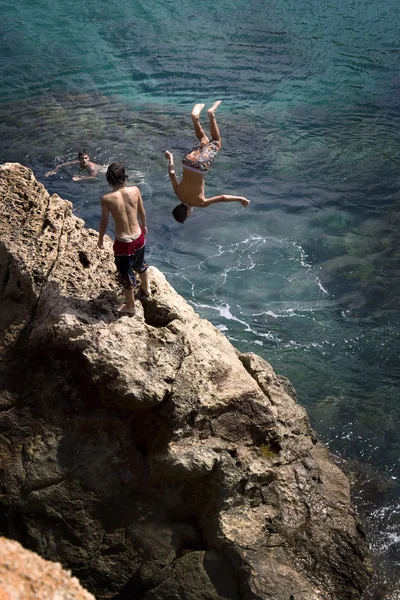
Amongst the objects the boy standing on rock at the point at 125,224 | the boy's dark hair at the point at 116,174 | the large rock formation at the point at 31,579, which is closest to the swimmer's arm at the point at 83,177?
the boy standing on rock at the point at 125,224

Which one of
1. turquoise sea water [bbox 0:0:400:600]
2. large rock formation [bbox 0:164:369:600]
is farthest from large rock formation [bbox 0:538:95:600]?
turquoise sea water [bbox 0:0:400:600]

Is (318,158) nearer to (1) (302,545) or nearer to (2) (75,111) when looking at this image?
(2) (75,111)

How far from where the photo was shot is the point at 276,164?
16859 millimetres

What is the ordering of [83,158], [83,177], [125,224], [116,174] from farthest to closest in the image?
[83,177]
[83,158]
[125,224]
[116,174]

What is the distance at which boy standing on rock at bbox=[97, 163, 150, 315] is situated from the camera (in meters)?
7.09

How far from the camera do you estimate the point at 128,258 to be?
724 centimetres

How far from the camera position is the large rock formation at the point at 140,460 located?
7.30 metres

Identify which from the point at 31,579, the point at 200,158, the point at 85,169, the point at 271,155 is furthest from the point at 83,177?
the point at 31,579

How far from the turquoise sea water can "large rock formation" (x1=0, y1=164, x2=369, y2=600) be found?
1797 mm

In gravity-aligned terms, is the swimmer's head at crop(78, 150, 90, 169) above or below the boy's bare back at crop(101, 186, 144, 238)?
below

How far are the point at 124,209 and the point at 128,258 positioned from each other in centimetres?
48

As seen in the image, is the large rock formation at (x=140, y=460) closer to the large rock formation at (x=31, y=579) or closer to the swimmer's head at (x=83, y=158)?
the large rock formation at (x=31, y=579)

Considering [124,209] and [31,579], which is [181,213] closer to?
[124,209]

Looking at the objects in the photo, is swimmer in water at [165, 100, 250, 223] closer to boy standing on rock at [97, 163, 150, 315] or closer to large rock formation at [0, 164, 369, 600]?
boy standing on rock at [97, 163, 150, 315]
